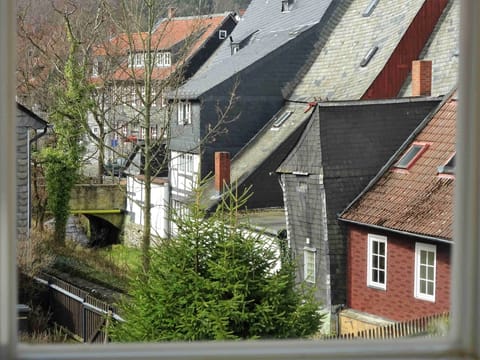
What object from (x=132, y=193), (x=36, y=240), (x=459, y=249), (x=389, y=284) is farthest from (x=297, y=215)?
(x=459, y=249)

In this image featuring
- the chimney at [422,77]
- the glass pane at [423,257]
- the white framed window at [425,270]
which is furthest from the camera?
the chimney at [422,77]

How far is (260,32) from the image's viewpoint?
11.5 metres

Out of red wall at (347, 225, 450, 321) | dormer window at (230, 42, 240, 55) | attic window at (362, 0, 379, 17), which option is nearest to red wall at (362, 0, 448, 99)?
attic window at (362, 0, 379, 17)

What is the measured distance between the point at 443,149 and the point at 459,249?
5995 mm

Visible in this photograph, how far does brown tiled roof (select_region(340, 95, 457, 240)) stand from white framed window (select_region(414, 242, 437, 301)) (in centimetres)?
14

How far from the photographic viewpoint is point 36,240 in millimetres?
6336

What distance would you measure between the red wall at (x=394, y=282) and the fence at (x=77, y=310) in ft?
7.18

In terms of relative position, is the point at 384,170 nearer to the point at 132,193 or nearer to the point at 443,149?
the point at 443,149

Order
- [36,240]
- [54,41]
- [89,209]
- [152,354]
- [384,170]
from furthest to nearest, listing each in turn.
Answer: [89,209] → [54,41] → [384,170] → [36,240] → [152,354]

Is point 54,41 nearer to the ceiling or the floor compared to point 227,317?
nearer to the ceiling

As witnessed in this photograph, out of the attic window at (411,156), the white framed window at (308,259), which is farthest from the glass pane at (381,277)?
the attic window at (411,156)

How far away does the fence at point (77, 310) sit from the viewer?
14.2ft

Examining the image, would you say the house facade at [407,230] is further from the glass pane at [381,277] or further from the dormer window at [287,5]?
the dormer window at [287,5]

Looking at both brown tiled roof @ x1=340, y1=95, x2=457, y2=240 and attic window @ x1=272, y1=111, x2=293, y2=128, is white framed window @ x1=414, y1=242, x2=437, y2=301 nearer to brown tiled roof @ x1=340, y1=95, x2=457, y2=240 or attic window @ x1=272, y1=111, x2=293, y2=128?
brown tiled roof @ x1=340, y1=95, x2=457, y2=240
